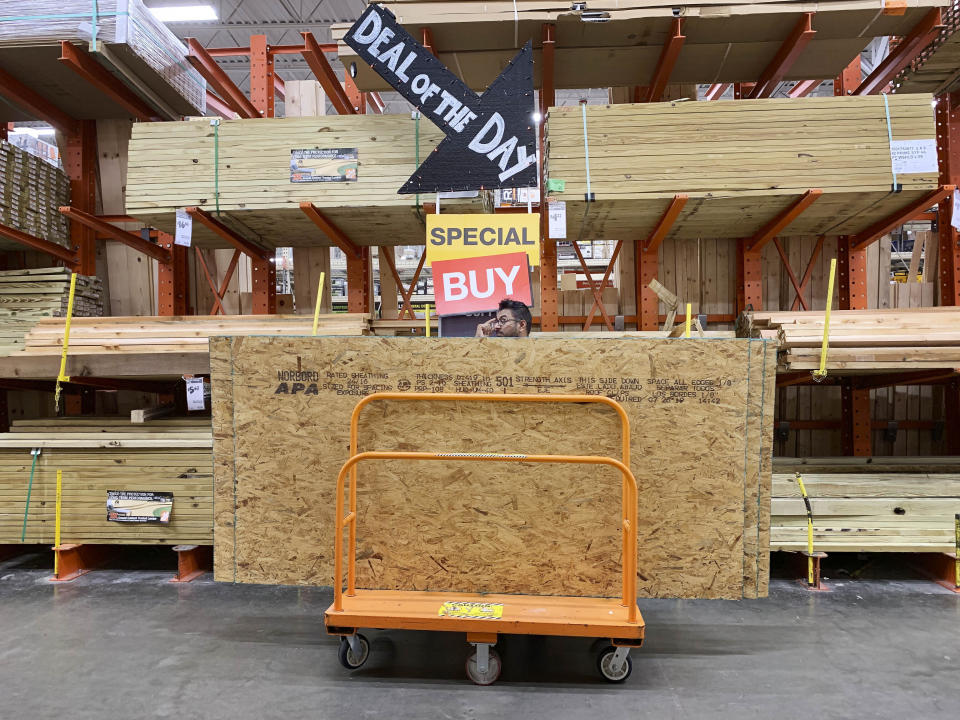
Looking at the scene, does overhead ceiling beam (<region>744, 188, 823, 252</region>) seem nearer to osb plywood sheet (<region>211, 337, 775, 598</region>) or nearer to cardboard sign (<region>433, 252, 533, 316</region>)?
osb plywood sheet (<region>211, 337, 775, 598</region>)

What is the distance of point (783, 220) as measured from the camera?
4.98 meters

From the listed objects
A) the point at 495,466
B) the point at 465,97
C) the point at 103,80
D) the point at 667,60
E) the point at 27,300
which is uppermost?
the point at 103,80

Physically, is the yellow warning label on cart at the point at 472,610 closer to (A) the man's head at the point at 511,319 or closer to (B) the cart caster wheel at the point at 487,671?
(B) the cart caster wheel at the point at 487,671

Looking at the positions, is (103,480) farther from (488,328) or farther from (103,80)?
(103,80)

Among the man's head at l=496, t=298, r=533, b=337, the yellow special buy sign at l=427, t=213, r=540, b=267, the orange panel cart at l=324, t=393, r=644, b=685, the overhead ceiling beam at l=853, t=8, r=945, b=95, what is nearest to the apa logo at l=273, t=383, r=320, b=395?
the orange panel cart at l=324, t=393, r=644, b=685

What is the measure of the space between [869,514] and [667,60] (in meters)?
4.27

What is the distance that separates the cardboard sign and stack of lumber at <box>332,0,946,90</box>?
7.74 ft

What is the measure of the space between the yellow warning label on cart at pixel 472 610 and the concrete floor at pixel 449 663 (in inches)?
18.8

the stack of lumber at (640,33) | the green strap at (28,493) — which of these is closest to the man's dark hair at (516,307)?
the stack of lumber at (640,33)

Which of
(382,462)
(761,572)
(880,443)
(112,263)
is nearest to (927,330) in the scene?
(880,443)

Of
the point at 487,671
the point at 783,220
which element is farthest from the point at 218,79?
the point at 487,671

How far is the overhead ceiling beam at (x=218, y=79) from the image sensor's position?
6.11 meters

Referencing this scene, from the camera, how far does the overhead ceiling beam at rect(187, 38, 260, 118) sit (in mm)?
6109

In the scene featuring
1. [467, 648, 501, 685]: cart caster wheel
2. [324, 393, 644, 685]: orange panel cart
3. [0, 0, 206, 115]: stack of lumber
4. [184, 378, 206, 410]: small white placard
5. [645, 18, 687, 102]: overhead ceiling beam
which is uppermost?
[0, 0, 206, 115]: stack of lumber
